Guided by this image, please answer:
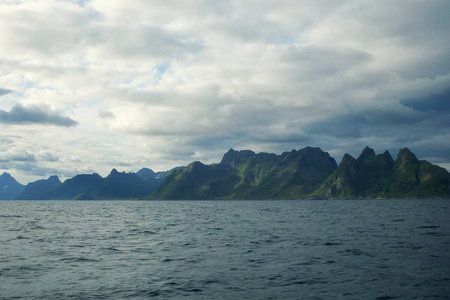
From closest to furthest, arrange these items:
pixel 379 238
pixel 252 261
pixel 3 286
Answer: pixel 3 286 < pixel 252 261 < pixel 379 238

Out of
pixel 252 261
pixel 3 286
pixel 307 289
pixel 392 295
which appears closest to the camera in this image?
pixel 392 295

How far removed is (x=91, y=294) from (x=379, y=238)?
43.5 m

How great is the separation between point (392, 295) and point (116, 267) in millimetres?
24776

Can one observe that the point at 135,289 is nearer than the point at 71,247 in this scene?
Yes

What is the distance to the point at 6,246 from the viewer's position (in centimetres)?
4988

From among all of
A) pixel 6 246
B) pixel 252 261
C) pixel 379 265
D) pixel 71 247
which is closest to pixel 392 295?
pixel 379 265

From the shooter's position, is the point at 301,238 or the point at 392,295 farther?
the point at 301,238

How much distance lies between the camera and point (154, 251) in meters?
45.2

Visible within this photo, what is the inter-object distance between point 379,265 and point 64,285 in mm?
28262

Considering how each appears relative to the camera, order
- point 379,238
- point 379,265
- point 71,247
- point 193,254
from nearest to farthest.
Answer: point 379,265, point 193,254, point 71,247, point 379,238

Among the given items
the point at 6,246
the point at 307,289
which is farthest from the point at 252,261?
the point at 6,246

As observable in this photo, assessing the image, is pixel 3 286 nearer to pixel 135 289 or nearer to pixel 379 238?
pixel 135 289

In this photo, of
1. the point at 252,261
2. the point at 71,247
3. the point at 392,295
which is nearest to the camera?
the point at 392,295

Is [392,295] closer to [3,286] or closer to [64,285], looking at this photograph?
[64,285]
